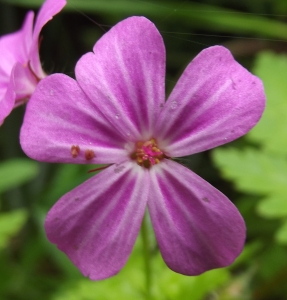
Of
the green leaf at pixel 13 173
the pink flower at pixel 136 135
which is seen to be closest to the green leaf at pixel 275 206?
the pink flower at pixel 136 135

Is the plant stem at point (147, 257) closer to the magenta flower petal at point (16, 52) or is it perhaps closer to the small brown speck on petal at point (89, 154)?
the small brown speck on petal at point (89, 154)

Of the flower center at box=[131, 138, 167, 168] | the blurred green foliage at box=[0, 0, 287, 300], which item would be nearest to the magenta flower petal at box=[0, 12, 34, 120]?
the blurred green foliage at box=[0, 0, 287, 300]

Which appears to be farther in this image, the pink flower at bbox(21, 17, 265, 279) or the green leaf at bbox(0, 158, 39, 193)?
the green leaf at bbox(0, 158, 39, 193)

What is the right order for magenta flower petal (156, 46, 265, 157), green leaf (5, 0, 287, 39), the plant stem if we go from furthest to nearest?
1. green leaf (5, 0, 287, 39)
2. the plant stem
3. magenta flower petal (156, 46, 265, 157)

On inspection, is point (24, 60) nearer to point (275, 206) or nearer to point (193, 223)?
point (193, 223)

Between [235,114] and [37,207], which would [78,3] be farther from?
[235,114]

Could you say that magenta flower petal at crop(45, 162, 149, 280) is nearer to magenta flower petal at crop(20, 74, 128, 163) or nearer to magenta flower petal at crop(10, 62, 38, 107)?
magenta flower petal at crop(20, 74, 128, 163)
